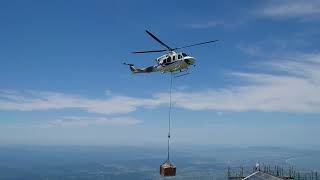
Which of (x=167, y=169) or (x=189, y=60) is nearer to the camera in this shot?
(x=167, y=169)

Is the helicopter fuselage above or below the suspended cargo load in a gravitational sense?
above

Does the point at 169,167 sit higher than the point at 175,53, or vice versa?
the point at 175,53

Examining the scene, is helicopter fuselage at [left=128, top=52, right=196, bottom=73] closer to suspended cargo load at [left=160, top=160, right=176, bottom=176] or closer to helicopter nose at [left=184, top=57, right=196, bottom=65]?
helicopter nose at [left=184, top=57, right=196, bottom=65]

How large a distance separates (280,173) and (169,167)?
133 feet

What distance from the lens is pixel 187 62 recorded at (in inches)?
1159

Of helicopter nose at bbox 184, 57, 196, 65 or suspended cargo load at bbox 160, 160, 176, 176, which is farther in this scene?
helicopter nose at bbox 184, 57, 196, 65

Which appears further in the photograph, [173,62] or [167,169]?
[173,62]

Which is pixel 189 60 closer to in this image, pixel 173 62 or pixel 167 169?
pixel 173 62

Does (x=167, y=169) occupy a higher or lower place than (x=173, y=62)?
lower

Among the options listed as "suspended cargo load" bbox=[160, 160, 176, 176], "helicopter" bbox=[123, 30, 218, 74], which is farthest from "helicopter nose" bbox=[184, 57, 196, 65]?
"suspended cargo load" bbox=[160, 160, 176, 176]

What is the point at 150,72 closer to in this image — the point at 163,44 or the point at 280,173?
the point at 163,44

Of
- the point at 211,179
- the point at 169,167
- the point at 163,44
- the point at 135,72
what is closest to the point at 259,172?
the point at 135,72

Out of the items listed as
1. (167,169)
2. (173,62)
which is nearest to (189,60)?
(173,62)

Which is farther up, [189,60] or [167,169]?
[189,60]
